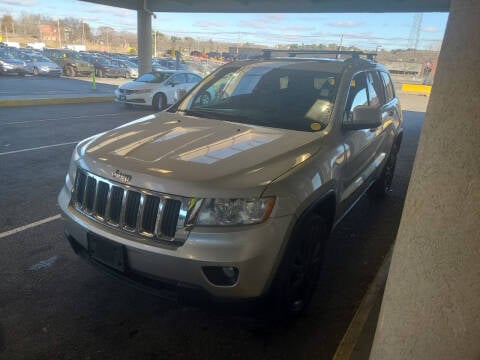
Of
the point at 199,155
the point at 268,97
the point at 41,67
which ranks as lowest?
the point at 41,67

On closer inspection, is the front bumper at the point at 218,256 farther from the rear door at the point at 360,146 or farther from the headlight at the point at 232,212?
the rear door at the point at 360,146

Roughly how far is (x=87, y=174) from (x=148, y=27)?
63.3 ft

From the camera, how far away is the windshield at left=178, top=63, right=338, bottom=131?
3420 mm

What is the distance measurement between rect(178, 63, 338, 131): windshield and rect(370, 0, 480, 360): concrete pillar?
1.71 meters

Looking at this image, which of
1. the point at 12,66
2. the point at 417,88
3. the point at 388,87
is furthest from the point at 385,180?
the point at 417,88

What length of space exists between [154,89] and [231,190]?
1281cm

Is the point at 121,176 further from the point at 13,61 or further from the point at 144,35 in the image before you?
the point at 13,61

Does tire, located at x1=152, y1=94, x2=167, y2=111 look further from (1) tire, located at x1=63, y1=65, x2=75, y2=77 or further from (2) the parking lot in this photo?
(1) tire, located at x1=63, y1=65, x2=75, y2=77

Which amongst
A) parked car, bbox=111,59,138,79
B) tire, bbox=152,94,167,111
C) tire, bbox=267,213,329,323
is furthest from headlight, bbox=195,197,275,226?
parked car, bbox=111,59,138,79

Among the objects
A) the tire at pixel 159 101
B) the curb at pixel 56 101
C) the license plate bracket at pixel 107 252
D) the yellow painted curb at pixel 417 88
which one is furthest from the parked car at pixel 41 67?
the license plate bracket at pixel 107 252

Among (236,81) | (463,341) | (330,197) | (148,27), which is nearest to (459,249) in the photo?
(463,341)

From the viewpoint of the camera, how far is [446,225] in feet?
4.99

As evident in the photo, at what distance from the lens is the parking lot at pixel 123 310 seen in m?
2.62

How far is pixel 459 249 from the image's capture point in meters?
1.52
